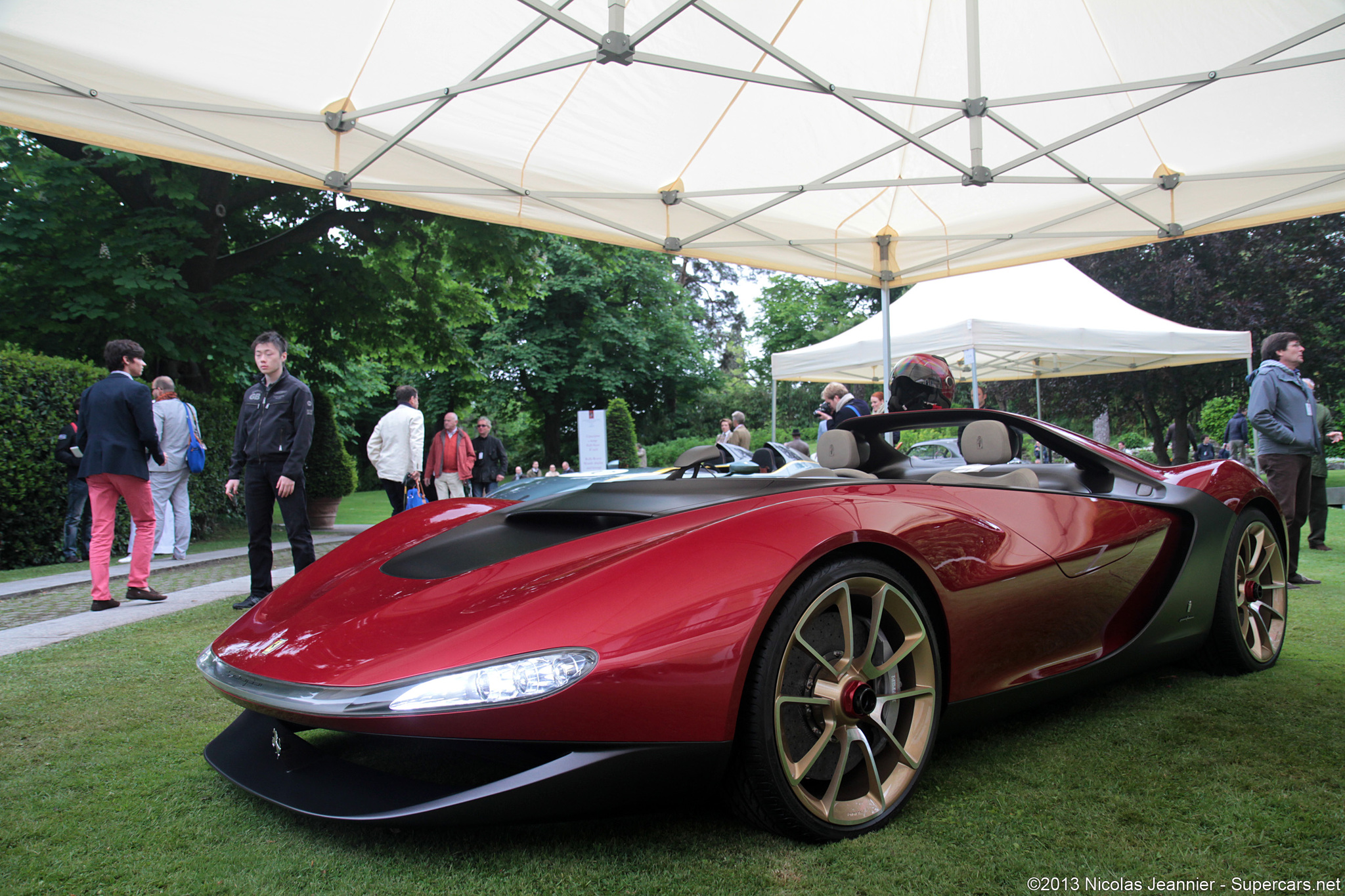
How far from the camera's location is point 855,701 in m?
1.95

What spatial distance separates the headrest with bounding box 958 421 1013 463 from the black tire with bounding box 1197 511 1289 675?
3.81 ft

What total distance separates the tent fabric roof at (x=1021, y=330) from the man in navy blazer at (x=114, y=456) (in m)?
7.75

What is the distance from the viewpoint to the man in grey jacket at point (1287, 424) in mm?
5730

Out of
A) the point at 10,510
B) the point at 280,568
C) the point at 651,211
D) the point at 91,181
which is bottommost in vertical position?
the point at 280,568

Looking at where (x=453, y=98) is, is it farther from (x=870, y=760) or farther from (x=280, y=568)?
(x=870, y=760)

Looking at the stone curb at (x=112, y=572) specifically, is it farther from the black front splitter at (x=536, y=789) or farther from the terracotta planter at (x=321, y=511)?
the black front splitter at (x=536, y=789)

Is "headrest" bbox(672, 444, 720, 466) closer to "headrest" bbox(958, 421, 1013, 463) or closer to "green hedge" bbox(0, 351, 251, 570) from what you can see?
"headrest" bbox(958, 421, 1013, 463)

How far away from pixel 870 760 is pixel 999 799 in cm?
42

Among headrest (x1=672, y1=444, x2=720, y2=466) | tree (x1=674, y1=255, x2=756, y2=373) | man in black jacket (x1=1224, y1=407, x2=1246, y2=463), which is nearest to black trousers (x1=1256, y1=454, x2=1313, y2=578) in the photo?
headrest (x1=672, y1=444, x2=720, y2=466)

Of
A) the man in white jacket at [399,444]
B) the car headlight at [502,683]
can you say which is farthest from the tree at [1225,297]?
Result: the car headlight at [502,683]

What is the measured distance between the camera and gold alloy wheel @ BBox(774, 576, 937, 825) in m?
1.90

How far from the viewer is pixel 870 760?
197cm

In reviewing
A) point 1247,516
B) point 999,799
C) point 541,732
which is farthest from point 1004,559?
point 1247,516

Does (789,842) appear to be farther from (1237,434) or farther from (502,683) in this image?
(1237,434)
